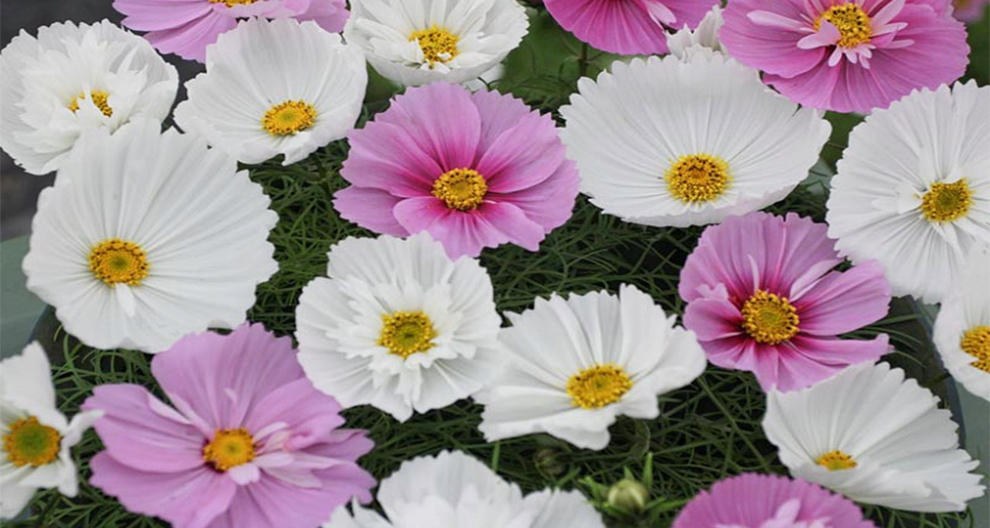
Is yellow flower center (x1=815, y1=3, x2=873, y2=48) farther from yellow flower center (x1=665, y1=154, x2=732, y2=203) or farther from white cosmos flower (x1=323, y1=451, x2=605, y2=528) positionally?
white cosmos flower (x1=323, y1=451, x2=605, y2=528)

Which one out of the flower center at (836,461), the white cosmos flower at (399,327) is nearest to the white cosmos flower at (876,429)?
the flower center at (836,461)

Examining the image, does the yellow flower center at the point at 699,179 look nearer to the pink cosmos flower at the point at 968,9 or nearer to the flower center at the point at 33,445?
the flower center at the point at 33,445

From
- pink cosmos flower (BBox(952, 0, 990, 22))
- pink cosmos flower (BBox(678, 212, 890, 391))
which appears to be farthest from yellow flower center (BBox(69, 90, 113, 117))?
pink cosmos flower (BBox(952, 0, 990, 22))

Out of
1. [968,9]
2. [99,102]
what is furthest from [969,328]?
[968,9]

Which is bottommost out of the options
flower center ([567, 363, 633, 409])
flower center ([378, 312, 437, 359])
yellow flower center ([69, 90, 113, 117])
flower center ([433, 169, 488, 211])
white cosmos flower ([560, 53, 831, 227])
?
flower center ([567, 363, 633, 409])

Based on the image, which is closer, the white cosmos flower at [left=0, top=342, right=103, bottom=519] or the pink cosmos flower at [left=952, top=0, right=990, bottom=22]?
the white cosmos flower at [left=0, top=342, right=103, bottom=519]

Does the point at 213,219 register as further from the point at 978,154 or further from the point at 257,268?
the point at 978,154
